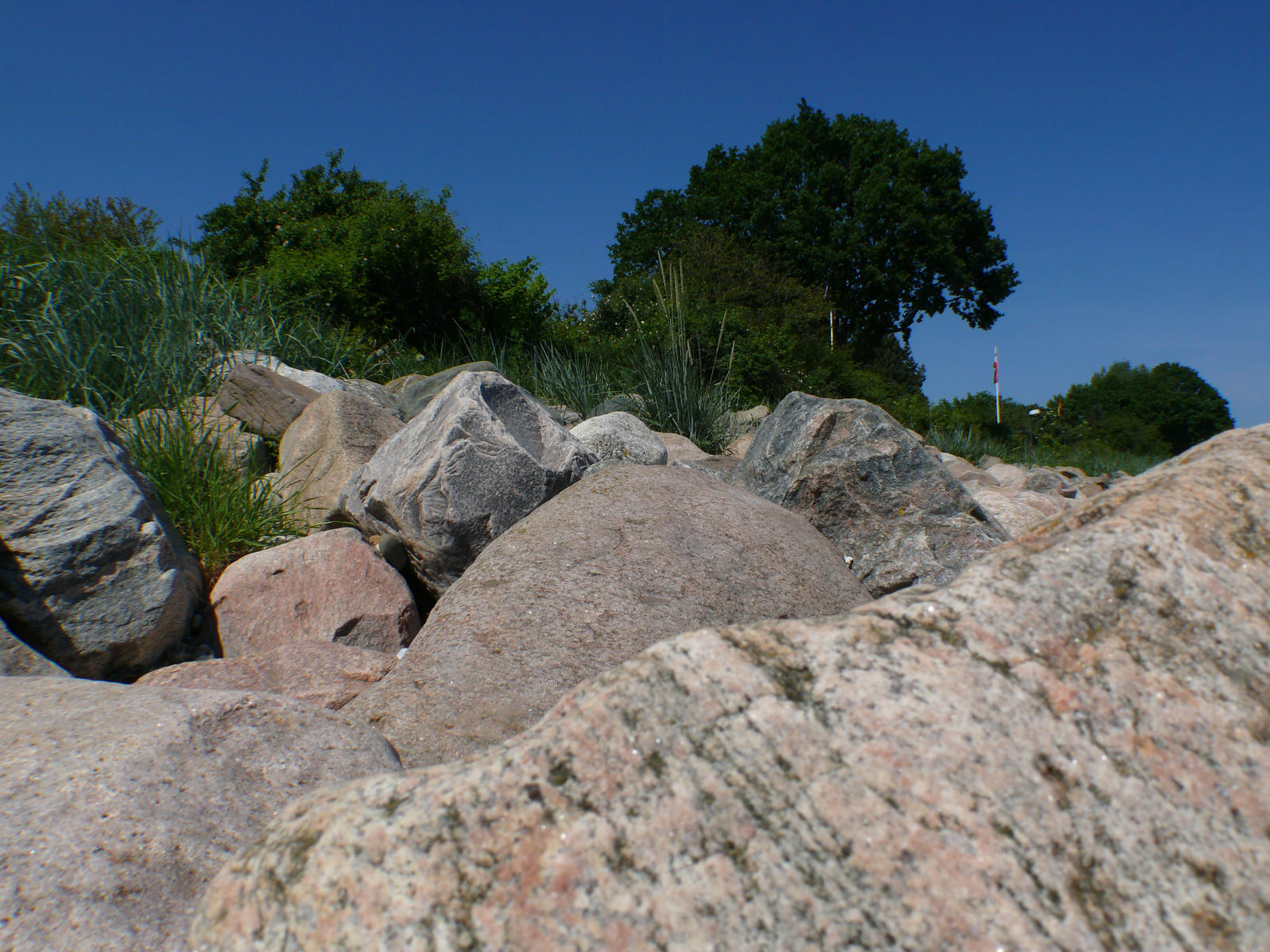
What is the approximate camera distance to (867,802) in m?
1.13

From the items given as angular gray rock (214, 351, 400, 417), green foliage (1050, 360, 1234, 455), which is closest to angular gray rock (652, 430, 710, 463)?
angular gray rock (214, 351, 400, 417)

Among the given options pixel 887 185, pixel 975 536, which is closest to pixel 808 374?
pixel 975 536

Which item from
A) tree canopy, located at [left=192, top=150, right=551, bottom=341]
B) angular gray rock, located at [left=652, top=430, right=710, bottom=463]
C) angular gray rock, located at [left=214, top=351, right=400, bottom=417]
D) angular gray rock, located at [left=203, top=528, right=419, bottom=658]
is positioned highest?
tree canopy, located at [left=192, top=150, right=551, bottom=341]

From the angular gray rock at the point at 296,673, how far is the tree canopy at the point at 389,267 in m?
9.61

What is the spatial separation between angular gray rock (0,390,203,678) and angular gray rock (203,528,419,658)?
1.39 feet

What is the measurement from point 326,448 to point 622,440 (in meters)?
2.19

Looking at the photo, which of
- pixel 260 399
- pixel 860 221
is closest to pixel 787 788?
pixel 260 399

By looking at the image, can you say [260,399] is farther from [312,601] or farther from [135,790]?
[135,790]

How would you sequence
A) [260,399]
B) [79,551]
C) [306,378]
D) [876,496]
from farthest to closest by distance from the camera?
[306,378] < [260,399] < [876,496] < [79,551]

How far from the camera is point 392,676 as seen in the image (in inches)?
128

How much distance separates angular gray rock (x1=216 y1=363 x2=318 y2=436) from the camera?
6348 mm

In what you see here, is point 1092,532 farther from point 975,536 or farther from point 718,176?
point 718,176

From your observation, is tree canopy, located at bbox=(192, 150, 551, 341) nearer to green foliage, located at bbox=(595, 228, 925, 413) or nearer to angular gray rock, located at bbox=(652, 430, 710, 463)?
green foliage, located at bbox=(595, 228, 925, 413)

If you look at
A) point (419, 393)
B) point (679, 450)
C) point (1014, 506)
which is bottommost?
point (1014, 506)
